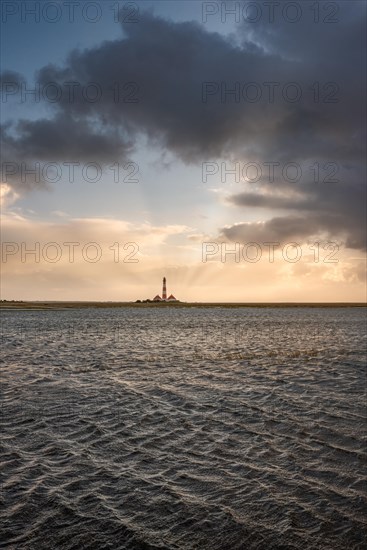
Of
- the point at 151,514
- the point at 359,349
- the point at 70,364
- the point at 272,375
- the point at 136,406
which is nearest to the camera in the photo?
the point at 151,514

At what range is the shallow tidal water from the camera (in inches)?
393

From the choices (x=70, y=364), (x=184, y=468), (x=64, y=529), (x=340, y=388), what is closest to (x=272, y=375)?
(x=340, y=388)

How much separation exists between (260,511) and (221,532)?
148 centimetres

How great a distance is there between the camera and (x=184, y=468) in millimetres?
13594

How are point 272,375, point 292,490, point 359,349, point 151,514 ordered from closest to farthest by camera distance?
point 151,514, point 292,490, point 272,375, point 359,349

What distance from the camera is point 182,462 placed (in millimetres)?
14070

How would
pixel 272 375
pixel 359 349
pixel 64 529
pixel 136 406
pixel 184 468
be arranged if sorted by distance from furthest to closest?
1. pixel 359 349
2. pixel 272 375
3. pixel 136 406
4. pixel 184 468
5. pixel 64 529

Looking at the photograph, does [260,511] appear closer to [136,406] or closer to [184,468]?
[184,468]

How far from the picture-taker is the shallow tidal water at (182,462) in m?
9.98

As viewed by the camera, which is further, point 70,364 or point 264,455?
point 70,364

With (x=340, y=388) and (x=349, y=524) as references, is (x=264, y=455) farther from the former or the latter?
(x=340, y=388)

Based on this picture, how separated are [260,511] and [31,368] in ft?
83.4

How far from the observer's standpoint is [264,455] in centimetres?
1480

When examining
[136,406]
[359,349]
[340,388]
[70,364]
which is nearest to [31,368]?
[70,364]
